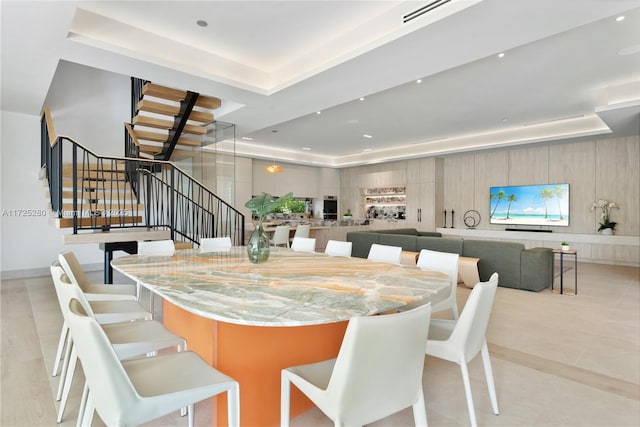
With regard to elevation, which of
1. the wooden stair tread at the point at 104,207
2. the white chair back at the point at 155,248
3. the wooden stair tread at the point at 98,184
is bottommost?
the white chair back at the point at 155,248

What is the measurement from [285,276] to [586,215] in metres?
8.13

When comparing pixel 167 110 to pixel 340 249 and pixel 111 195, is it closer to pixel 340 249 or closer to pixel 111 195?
pixel 111 195

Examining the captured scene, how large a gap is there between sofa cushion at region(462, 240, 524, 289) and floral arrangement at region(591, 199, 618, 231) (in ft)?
12.0

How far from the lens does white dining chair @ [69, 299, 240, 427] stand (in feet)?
3.57

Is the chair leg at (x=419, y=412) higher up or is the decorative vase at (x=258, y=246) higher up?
the decorative vase at (x=258, y=246)

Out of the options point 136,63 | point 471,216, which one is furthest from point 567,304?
point 136,63

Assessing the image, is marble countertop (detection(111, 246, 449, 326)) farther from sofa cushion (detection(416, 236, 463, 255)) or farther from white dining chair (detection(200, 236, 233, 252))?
sofa cushion (detection(416, 236, 463, 255))

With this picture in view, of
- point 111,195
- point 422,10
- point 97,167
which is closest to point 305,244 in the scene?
point 422,10

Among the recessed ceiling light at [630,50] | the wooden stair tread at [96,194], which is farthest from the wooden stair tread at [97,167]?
the recessed ceiling light at [630,50]

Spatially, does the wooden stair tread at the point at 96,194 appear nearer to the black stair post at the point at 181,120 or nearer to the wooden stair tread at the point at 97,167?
the wooden stair tread at the point at 97,167

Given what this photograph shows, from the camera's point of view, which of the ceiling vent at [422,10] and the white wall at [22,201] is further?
the white wall at [22,201]

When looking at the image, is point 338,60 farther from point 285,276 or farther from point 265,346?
point 265,346

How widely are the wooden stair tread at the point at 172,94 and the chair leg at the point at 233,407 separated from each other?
460cm

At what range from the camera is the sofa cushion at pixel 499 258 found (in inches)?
196
